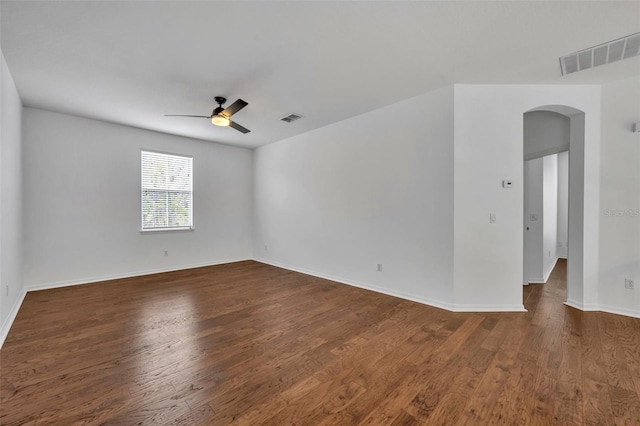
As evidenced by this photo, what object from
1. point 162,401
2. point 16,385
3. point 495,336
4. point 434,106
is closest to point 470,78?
point 434,106

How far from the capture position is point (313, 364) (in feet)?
7.00

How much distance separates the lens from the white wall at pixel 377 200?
3408 millimetres

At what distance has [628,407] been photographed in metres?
1.67

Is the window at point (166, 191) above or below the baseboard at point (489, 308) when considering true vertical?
above

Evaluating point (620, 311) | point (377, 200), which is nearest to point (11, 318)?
point (377, 200)

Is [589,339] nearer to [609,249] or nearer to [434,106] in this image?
[609,249]

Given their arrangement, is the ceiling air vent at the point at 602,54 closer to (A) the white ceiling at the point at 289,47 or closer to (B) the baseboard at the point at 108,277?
(A) the white ceiling at the point at 289,47

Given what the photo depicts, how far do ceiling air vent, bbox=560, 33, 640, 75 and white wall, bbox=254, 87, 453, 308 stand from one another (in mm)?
1099

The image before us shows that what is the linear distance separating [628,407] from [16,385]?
399 cm

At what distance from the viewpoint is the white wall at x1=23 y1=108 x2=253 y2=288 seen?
4109 millimetres

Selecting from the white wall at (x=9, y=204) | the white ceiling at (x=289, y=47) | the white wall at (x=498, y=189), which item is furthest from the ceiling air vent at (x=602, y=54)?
the white wall at (x=9, y=204)

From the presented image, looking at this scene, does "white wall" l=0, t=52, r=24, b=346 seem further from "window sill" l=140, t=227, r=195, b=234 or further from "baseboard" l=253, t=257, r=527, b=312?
"baseboard" l=253, t=257, r=527, b=312

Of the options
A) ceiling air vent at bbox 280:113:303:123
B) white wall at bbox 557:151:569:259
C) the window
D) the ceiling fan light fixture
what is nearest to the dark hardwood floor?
the window

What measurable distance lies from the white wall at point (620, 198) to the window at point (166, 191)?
6.58 m
